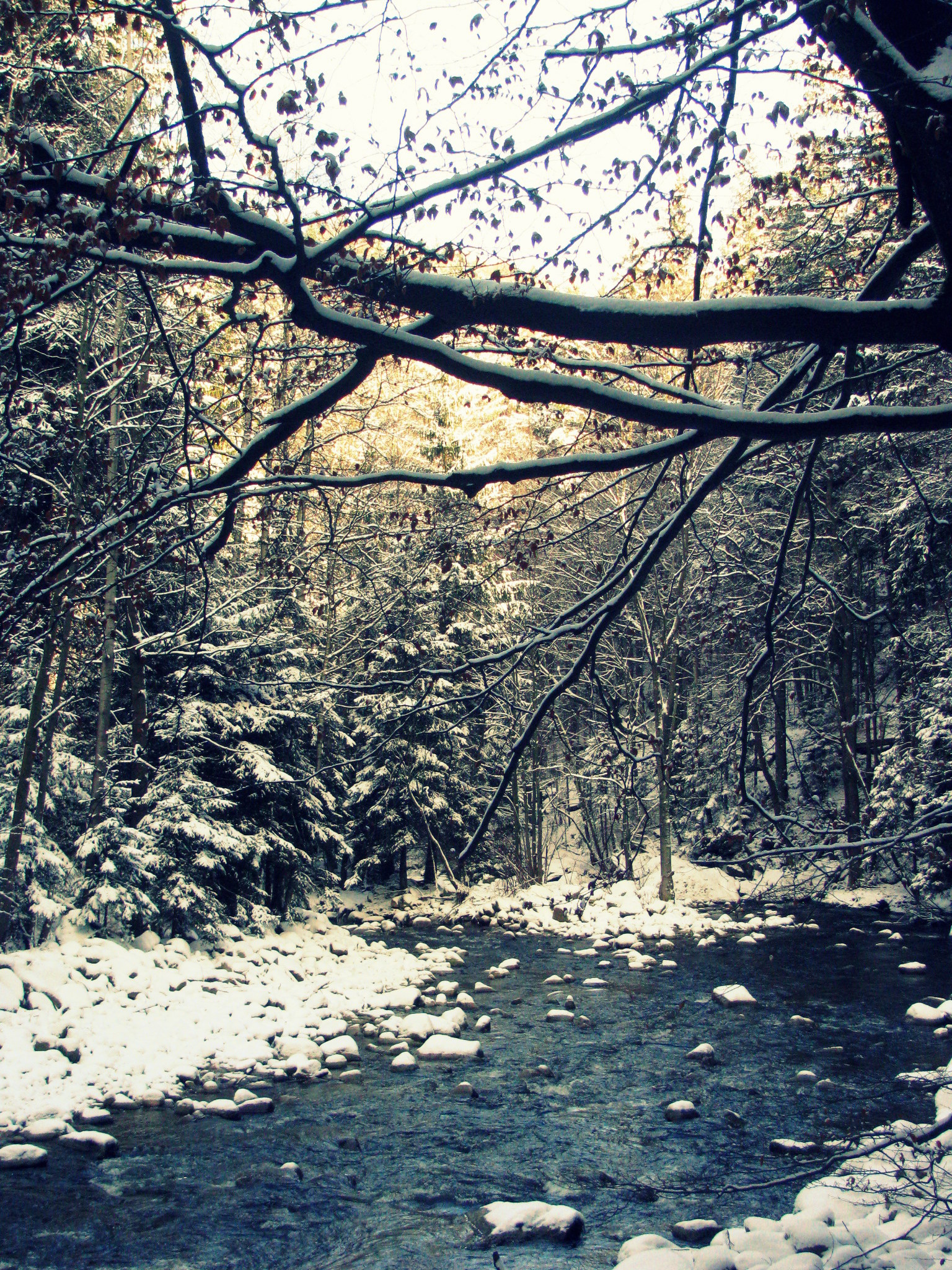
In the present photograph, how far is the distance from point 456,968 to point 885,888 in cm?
804

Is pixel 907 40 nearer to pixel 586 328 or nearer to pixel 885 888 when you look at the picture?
pixel 586 328

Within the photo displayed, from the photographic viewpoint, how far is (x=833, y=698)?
1897 cm

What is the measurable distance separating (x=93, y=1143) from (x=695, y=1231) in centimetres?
400

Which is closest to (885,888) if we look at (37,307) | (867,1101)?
(867,1101)

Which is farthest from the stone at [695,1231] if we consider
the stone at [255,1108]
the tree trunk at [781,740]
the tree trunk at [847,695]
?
the tree trunk at [781,740]

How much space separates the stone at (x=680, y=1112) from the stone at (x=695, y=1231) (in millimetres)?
1776

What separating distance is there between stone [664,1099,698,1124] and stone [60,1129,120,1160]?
406cm

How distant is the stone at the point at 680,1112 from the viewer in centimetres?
640

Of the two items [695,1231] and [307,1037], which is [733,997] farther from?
[695,1231]

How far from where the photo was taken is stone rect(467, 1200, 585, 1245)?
4617 millimetres

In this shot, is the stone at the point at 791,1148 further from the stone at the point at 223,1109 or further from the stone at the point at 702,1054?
the stone at the point at 223,1109

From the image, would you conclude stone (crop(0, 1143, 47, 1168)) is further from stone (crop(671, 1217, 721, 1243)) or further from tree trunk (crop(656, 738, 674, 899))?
tree trunk (crop(656, 738, 674, 899))

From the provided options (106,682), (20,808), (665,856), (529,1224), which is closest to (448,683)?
(665,856)

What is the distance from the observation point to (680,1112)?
645cm
